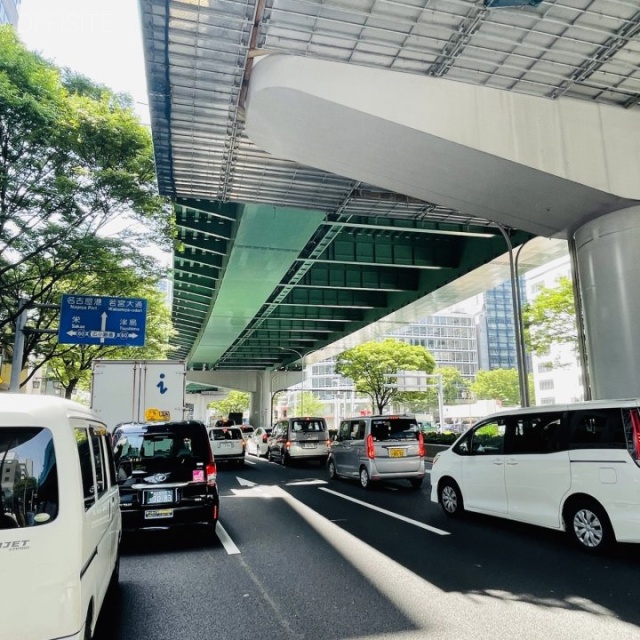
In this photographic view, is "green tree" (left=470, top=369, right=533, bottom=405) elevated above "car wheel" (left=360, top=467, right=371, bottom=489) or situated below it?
above

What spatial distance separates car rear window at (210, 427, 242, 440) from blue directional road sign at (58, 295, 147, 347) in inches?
227

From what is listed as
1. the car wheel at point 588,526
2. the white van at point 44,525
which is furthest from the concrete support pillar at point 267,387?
the white van at point 44,525

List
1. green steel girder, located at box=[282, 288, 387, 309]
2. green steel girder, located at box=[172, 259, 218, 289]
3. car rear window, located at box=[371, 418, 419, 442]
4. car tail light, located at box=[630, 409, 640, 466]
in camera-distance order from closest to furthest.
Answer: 1. car tail light, located at box=[630, 409, 640, 466]
2. car rear window, located at box=[371, 418, 419, 442]
3. green steel girder, located at box=[172, 259, 218, 289]
4. green steel girder, located at box=[282, 288, 387, 309]

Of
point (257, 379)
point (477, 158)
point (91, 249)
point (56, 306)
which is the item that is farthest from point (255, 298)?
point (257, 379)

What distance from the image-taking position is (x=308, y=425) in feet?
69.4

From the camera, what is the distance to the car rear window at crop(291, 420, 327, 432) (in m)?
21.0

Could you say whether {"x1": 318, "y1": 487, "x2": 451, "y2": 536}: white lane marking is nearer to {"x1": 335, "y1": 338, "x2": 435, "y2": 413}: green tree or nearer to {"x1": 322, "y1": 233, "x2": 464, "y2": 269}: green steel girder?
{"x1": 322, "y1": 233, "x2": 464, "y2": 269}: green steel girder

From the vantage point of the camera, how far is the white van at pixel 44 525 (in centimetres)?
271

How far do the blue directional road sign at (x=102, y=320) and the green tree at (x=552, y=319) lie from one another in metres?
16.9

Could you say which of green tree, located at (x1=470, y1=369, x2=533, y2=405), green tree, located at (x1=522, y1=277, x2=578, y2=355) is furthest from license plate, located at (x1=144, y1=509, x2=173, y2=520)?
green tree, located at (x1=470, y1=369, x2=533, y2=405)

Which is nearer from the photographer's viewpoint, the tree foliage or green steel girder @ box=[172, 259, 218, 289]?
green steel girder @ box=[172, 259, 218, 289]

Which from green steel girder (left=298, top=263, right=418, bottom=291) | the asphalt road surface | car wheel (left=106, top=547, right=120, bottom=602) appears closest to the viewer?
the asphalt road surface

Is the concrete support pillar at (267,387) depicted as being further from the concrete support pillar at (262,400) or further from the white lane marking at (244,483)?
the white lane marking at (244,483)

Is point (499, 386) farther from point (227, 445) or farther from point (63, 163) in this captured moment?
point (63, 163)
